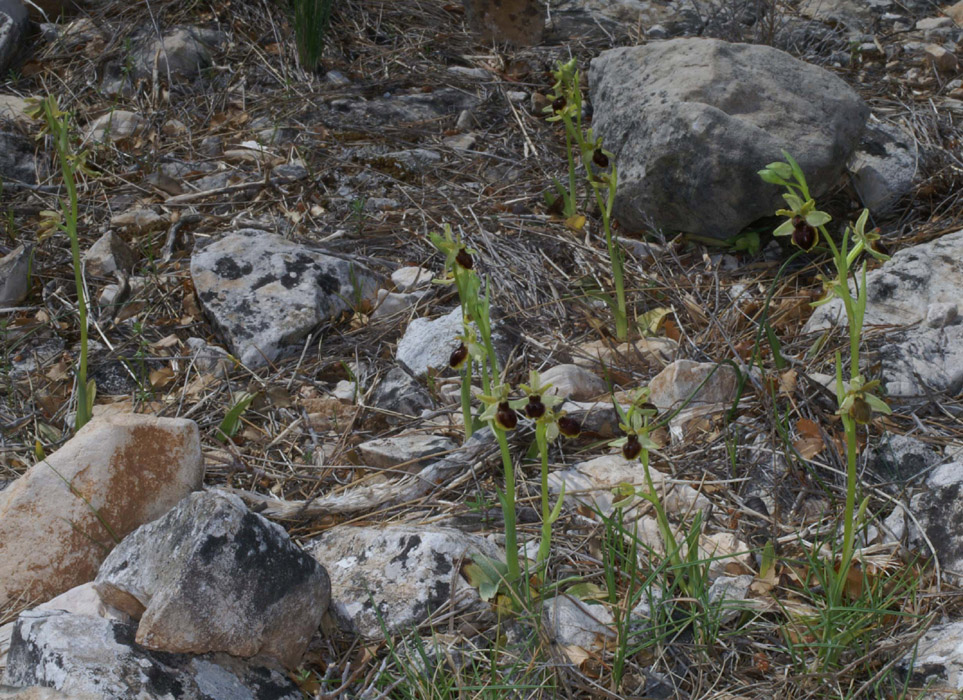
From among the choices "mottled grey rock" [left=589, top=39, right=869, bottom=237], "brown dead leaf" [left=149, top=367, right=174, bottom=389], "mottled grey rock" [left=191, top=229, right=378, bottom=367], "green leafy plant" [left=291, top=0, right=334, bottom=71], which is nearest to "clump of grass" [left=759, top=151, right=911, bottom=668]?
"mottled grey rock" [left=589, top=39, right=869, bottom=237]

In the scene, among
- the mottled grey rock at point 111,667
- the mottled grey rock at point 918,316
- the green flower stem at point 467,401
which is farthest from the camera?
the mottled grey rock at point 918,316

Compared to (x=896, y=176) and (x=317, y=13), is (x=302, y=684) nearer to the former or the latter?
(x=896, y=176)

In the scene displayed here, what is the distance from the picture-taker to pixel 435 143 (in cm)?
413

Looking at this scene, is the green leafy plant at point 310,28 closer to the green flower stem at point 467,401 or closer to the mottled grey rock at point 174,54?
the mottled grey rock at point 174,54

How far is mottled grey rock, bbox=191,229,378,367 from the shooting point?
9.87 ft

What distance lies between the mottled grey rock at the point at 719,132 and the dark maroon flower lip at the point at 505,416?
68.7 inches

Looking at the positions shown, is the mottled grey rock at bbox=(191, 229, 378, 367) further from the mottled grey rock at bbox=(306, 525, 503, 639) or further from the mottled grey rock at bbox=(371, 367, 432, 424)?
the mottled grey rock at bbox=(306, 525, 503, 639)

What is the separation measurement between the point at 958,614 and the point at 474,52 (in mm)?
3875

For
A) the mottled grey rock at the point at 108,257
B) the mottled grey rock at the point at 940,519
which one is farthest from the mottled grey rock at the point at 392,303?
the mottled grey rock at the point at 940,519

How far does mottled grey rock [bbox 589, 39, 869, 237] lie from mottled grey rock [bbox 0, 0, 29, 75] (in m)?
3.25

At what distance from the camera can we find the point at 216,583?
1742 millimetres

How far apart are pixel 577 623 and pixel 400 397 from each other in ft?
3.59

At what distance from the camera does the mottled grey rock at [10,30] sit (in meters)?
4.64

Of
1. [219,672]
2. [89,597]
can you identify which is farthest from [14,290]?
[219,672]
